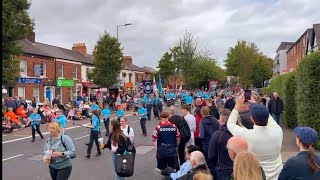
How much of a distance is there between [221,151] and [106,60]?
1458 inches

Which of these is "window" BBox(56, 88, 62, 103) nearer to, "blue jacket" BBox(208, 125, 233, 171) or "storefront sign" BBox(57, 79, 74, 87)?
"storefront sign" BBox(57, 79, 74, 87)

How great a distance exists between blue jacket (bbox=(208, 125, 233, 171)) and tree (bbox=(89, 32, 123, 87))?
1436 inches

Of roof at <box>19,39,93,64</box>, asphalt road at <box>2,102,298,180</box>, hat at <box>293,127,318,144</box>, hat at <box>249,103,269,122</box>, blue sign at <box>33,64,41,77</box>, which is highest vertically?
roof at <box>19,39,93,64</box>

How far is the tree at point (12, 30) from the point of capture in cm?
2105

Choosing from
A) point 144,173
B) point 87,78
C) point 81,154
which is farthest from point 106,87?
point 144,173

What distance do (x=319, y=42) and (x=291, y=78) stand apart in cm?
2783

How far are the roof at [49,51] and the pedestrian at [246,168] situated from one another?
3268 cm

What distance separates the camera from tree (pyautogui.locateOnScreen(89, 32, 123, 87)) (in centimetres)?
4194

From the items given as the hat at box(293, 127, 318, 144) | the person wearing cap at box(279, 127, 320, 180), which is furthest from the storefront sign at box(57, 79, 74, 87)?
the person wearing cap at box(279, 127, 320, 180)

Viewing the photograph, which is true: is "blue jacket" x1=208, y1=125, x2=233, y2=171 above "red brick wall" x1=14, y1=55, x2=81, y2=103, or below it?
below

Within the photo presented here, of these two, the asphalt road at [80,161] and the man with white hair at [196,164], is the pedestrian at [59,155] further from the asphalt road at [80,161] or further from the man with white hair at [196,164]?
the asphalt road at [80,161]

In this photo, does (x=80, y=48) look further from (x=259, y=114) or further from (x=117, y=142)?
(x=259, y=114)

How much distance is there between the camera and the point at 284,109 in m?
20.7

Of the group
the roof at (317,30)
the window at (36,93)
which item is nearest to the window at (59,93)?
the window at (36,93)
